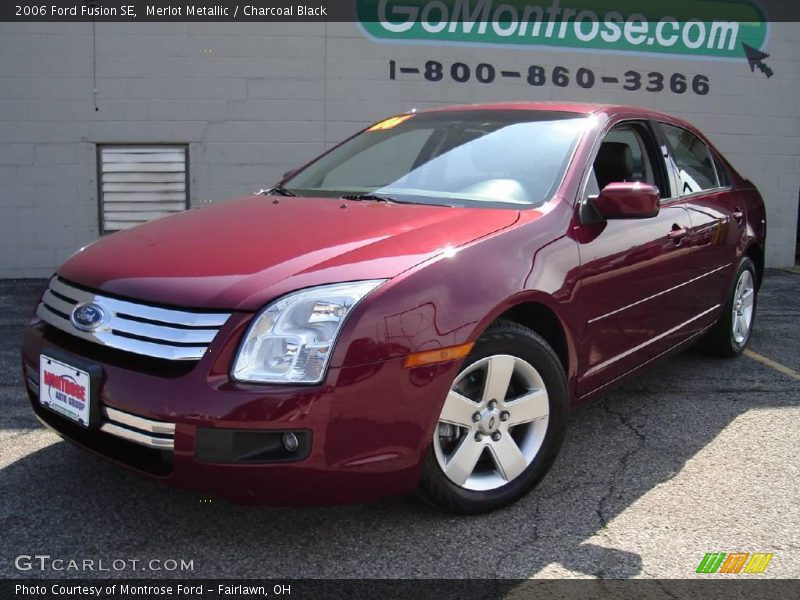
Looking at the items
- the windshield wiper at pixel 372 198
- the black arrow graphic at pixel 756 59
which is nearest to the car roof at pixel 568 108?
the windshield wiper at pixel 372 198

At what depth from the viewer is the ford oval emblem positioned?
259 centimetres

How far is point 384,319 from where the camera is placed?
240 cm

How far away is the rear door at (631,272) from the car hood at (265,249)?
0.47 metres

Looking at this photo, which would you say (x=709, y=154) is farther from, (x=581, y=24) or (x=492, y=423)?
(x=581, y=24)

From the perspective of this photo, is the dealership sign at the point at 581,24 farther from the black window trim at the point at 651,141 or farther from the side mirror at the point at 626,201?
the side mirror at the point at 626,201

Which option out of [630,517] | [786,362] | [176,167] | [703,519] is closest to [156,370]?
[630,517]

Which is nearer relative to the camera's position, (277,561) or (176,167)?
(277,561)

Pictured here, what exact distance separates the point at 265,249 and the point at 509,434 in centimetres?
108

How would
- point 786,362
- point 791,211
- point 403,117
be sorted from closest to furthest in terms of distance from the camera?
point 403,117 → point 786,362 → point 791,211

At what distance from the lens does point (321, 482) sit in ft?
7.84

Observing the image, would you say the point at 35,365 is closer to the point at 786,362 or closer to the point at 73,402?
Answer: the point at 73,402

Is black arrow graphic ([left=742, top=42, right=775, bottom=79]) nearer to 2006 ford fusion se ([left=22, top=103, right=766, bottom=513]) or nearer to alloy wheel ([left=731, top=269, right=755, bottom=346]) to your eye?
alloy wheel ([left=731, top=269, right=755, bottom=346])

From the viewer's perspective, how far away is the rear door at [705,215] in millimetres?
4105

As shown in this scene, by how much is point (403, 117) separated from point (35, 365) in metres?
2.23
